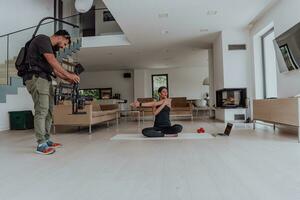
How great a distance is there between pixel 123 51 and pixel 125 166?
752 centimetres

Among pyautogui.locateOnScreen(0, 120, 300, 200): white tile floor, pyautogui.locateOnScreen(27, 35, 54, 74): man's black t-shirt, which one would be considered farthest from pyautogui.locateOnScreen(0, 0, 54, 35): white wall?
pyautogui.locateOnScreen(0, 120, 300, 200): white tile floor

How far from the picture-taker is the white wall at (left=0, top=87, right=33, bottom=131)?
5926mm

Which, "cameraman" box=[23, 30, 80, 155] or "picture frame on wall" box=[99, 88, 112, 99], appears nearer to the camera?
"cameraman" box=[23, 30, 80, 155]

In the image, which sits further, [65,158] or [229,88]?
[229,88]

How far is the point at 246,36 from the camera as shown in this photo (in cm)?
691

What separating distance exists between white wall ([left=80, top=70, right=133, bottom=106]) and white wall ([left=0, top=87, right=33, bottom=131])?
716cm

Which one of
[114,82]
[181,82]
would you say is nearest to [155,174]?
[181,82]

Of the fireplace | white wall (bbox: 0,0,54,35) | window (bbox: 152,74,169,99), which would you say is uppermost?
white wall (bbox: 0,0,54,35)

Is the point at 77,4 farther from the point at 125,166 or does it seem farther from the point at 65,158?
the point at 125,166

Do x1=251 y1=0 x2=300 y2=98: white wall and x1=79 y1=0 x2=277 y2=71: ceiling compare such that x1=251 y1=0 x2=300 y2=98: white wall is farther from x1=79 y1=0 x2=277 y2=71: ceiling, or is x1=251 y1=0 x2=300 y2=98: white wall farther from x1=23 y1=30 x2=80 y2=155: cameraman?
x1=23 y1=30 x2=80 y2=155: cameraman

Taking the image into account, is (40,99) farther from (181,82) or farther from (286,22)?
(181,82)

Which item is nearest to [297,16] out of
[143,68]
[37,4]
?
[37,4]

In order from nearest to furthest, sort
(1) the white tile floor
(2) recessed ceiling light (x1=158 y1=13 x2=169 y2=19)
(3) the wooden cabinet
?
(1) the white tile floor, (3) the wooden cabinet, (2) recessed ceiling light (x1=158 y1=13 x2=169 y2=19)

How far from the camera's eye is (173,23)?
20.7ft
